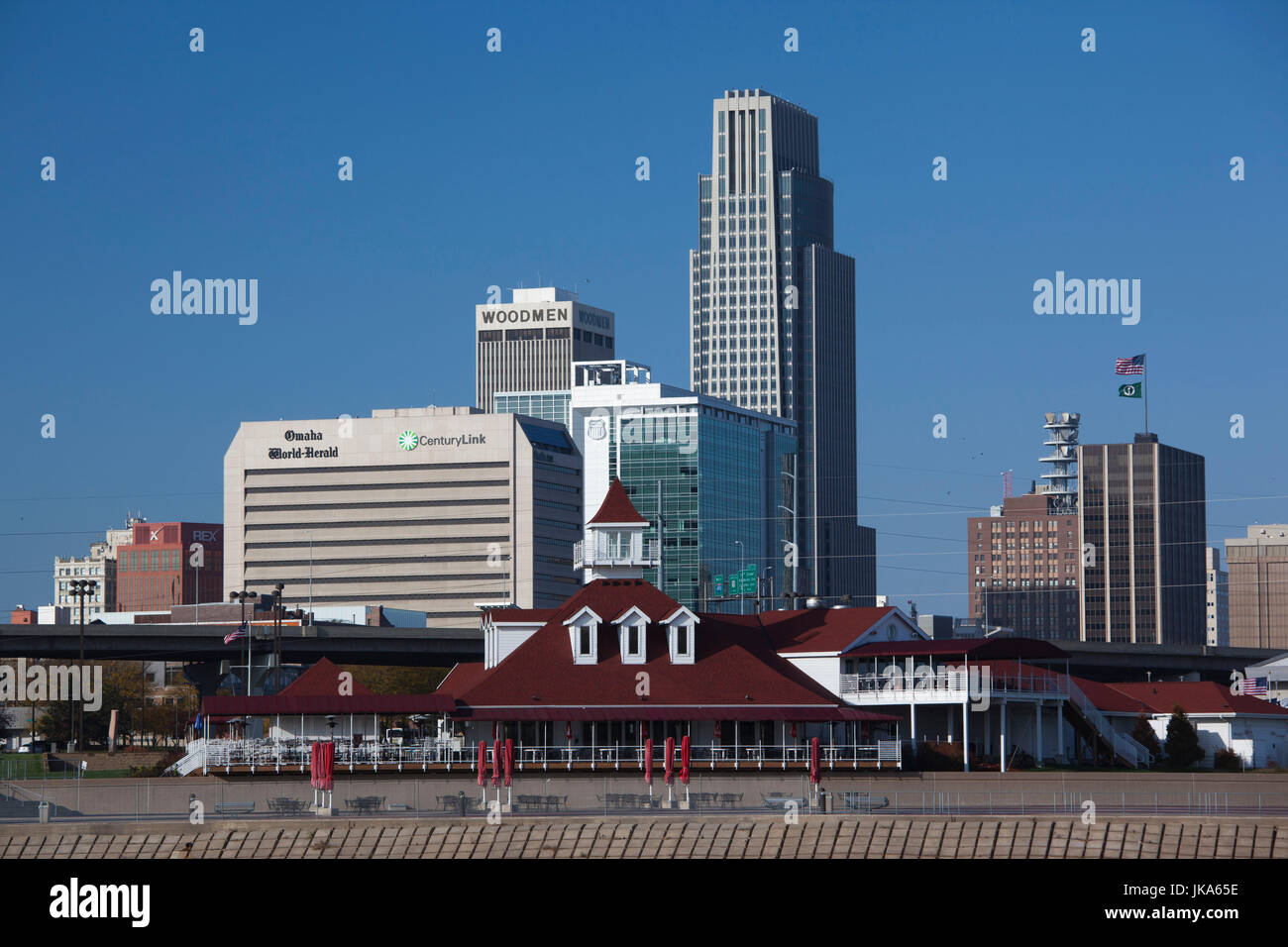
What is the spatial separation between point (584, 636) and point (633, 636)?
204 centimetres

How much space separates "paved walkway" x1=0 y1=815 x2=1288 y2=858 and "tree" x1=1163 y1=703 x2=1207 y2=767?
32802mm

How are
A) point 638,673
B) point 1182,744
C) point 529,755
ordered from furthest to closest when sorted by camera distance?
1. point 1182,744
2. point 638,673
3. point 529,755

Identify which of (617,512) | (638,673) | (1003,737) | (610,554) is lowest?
(1003,737)

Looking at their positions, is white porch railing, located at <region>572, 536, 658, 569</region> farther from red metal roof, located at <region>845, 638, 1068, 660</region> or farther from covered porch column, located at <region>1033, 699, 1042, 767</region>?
covered porch column, located at <region>1033, 699, 1042, 767</region>

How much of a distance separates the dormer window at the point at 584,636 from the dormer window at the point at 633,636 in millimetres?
965

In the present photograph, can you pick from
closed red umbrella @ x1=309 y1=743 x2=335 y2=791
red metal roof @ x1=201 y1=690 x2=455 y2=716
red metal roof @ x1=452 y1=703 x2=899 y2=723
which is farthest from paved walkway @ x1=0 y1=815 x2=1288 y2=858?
red metal roof @ x1=452 y1=703 x2=899 y2=723

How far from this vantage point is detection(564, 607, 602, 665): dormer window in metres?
80.7

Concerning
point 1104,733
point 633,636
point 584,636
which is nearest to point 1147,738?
point 1104,733

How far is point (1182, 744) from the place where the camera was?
90.2 m

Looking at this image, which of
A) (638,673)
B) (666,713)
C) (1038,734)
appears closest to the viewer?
(666,713)

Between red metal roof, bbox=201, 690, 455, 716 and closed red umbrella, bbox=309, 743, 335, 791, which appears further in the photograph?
red metal roof, bbox=201, 690, 455, 716

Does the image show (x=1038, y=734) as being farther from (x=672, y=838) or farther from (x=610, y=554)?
(x=672, y=838)
